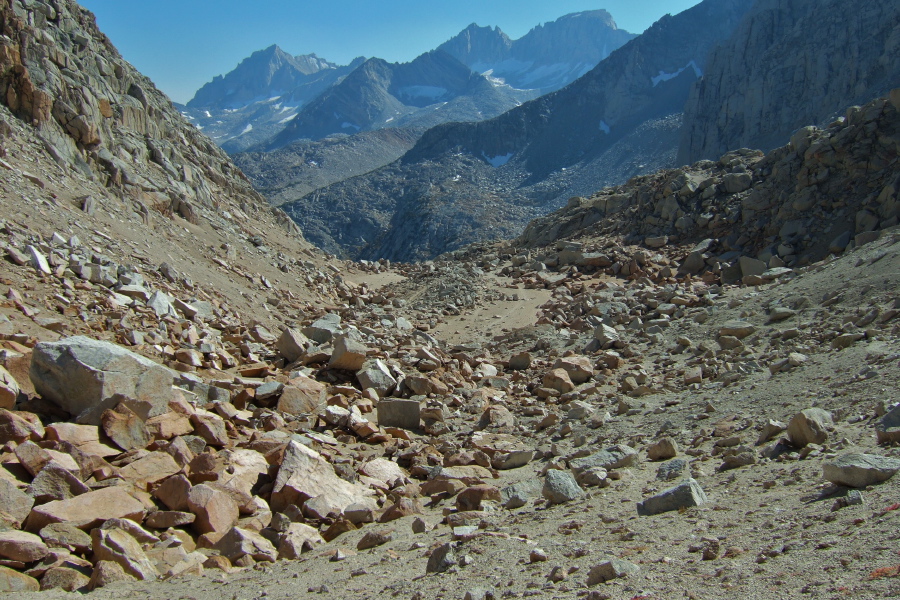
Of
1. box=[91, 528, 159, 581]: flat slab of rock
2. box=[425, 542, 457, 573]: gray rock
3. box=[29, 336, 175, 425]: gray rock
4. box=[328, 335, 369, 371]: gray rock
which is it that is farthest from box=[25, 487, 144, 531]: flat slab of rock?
box=[328, 335, 369, 371]: gray rock

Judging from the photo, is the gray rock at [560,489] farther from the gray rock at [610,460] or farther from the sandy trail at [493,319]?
the sandy trail at [493,319]

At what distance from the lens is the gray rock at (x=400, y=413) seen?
321 inches

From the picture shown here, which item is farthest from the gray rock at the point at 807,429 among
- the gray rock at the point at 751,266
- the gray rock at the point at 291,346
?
the gray rock at the point at 751,266

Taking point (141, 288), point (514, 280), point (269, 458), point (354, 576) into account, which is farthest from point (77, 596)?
point (514, 280)

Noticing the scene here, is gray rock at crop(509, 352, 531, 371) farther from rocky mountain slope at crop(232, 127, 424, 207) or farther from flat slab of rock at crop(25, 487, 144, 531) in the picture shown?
rocky mountain slope at crop(232, 127, 424, 207)

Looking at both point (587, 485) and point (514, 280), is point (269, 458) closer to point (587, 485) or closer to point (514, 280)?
point (587, 485)

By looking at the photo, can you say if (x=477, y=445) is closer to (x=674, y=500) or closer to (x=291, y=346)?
(x=674, y=500)

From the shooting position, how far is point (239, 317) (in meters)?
12.5

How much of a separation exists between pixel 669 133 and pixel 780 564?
9821cm

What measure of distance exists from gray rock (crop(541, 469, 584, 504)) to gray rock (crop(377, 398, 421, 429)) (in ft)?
10.6

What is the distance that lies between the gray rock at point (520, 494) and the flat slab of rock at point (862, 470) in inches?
83.2

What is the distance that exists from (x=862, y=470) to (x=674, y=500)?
3.54 feet

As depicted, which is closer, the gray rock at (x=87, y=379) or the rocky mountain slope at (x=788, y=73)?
the gray rock at (x=87, y=379)

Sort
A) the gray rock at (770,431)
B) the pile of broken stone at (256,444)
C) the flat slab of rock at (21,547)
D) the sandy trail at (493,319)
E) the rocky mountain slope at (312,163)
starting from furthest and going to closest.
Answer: the rocky mountain slope at (312,163), the sandy trail at (493,319), the gray rock at (770,431), the pile of broken stone at (256,444), the flat slab of rock at (21,547)
